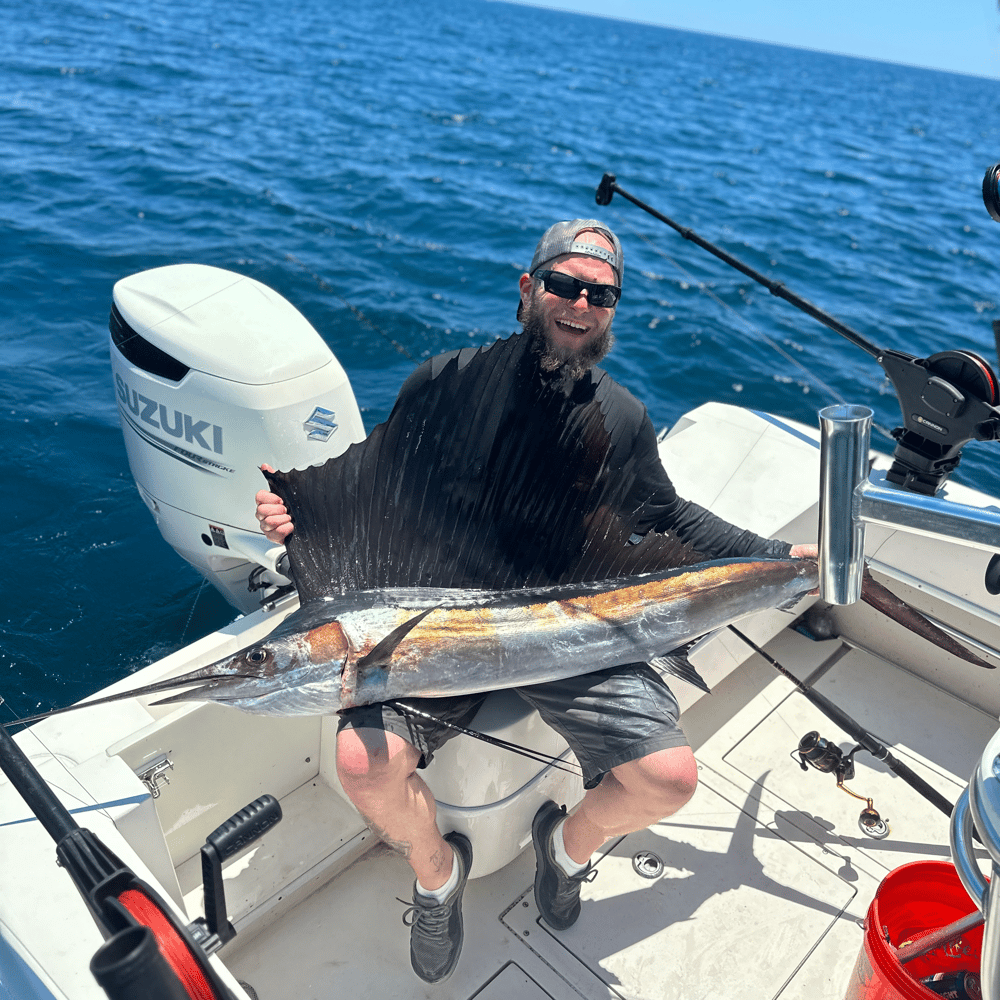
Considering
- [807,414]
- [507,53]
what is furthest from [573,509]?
[507,53]

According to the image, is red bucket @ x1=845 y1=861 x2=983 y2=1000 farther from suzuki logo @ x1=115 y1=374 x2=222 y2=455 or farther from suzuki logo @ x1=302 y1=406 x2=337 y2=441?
suzuki logo @ x1=115 y1=374 x2=222 y2=455

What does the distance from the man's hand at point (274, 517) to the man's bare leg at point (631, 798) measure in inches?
31.9

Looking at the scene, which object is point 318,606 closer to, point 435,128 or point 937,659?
point 937,659

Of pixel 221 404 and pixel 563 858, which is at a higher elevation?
pixel 221 404

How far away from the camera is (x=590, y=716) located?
153cm

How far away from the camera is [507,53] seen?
1083 inches

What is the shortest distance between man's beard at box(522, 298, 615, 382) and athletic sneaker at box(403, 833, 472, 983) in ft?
3.36

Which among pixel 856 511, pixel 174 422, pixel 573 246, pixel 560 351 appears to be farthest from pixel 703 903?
pixel 174 422

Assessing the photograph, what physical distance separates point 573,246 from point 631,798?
1146 millimetres

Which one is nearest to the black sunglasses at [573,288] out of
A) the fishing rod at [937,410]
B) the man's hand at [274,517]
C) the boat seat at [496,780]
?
the man's hand at [274,517]

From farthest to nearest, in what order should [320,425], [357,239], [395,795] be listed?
[357,239] → [320,425] → [395,795]

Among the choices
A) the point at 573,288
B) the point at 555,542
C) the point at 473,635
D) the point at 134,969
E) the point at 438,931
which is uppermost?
the point at 573,288

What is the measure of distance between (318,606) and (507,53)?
99.5ft

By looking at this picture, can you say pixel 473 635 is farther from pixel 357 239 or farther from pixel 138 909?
pixel 357 239
